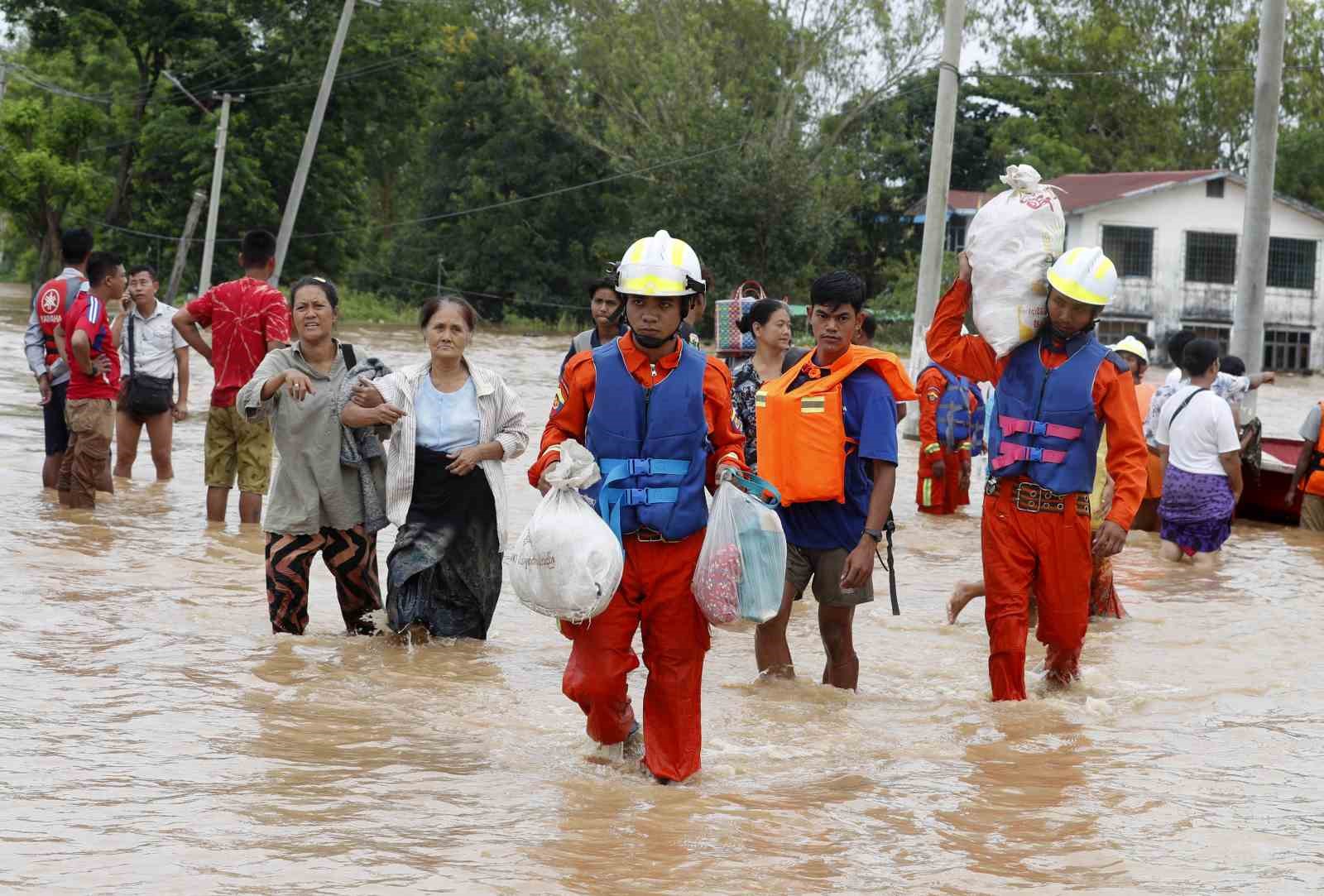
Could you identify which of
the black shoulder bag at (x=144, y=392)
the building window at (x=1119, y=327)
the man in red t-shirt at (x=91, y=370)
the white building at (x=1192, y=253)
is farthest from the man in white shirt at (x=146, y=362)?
the building window at (x=1119, y=327)

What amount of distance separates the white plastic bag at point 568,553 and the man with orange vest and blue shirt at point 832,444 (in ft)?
4.81

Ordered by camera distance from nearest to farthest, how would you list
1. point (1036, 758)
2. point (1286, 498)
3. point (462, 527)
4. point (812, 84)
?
point (1036, 758) < point (462, 527) < point (1286, 498) < point (812, 84)

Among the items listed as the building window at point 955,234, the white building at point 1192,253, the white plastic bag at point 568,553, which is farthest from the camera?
the building window at point 955,234

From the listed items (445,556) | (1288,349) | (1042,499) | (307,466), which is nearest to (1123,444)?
(1042,499)

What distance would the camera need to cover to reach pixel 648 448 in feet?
18.5

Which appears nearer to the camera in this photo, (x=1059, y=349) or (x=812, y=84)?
(x=1059, y=349)

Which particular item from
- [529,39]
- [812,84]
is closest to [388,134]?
[529,39]

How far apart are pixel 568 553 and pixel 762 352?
11.6ft

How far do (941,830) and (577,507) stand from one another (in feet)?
5.33

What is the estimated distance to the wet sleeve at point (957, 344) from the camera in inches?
273

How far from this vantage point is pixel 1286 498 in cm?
1504

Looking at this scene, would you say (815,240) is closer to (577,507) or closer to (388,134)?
(388,134)

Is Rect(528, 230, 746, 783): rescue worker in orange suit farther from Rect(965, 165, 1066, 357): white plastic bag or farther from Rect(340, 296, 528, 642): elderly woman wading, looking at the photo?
Rect(340, 296, 528, 642): elderly woman wading

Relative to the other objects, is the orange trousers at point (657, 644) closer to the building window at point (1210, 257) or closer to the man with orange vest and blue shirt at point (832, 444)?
the man with orange vest and blue shirt at point (832, 444)
